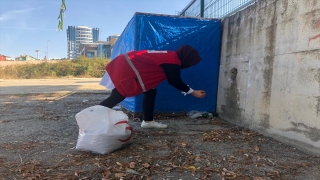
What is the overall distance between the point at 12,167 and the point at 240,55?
3.42 metres

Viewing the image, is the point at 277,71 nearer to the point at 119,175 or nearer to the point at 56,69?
the point at 119,175

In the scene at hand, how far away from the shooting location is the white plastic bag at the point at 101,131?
2441 millimetres

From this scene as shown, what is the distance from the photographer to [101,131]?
2441mm

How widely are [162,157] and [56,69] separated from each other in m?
32.7

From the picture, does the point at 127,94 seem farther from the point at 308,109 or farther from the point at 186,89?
the point at 308,109

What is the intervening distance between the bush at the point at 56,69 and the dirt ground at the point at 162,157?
29546mm

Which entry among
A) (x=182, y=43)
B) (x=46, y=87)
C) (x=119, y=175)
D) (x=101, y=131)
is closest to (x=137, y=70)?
(x=101, y=131)

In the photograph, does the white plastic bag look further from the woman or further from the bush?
the bush

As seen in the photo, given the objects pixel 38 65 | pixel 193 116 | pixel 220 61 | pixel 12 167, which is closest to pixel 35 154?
pixel 12 167

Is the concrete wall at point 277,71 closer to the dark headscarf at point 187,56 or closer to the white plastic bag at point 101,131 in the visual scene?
the dark headscarf at point 187,56

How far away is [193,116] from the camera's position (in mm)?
4633

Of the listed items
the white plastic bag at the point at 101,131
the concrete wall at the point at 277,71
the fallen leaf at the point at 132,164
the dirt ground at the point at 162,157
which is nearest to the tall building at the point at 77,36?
the concrete wall at the point at 277,71

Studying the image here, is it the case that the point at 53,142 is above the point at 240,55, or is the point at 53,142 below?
below

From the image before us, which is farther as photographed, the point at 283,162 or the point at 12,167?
the point at 283,162
